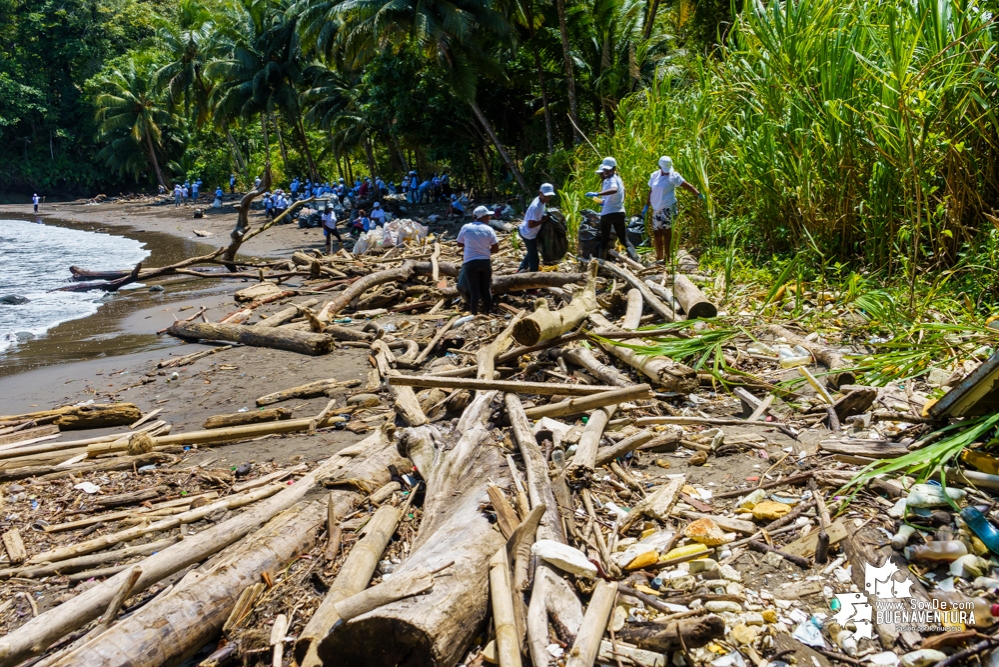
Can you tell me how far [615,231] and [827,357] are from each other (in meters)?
5.94

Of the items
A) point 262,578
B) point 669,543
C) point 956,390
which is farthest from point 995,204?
point 262,578

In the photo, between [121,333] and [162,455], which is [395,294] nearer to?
[121,333]

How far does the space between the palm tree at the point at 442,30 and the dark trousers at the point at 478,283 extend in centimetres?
1384

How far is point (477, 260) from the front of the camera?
10320 millimetres

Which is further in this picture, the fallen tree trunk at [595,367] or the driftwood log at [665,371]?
the fallen tree trunk at [595,367]

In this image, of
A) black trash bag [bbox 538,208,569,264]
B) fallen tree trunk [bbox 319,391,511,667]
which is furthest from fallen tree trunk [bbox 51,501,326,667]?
black trash bag [bbox 538,208,569,264]

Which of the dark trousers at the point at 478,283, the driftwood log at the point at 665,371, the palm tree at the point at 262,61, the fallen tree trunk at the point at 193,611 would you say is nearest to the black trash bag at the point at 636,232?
the dark trousers at the point at 478,283

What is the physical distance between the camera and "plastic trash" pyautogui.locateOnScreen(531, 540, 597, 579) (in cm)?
342

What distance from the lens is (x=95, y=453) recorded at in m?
6.86

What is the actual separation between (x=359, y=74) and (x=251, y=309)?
84.1 feet

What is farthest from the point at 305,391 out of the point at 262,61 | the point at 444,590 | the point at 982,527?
the point at 262,61

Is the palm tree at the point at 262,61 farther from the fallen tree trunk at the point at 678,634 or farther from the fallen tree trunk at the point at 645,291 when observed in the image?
the fallen tree trunk at the point at 678,634

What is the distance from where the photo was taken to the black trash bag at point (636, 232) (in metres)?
12.0

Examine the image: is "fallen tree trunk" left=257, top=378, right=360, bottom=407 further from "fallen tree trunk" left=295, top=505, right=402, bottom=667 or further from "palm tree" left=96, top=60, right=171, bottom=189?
"palm tree" left=96, top=60, right=171, bottom=189
